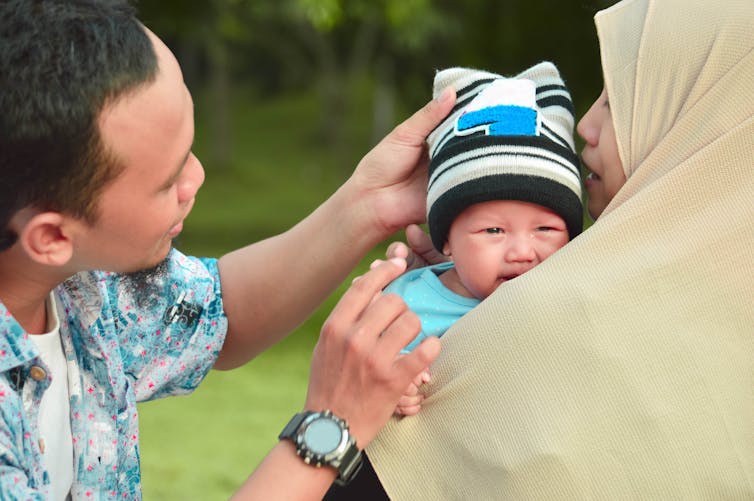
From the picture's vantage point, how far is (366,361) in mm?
1957

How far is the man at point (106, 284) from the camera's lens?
1845 millimetres

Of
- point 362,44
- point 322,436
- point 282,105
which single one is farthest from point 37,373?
point 282,105

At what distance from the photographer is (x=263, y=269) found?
9.00 feet

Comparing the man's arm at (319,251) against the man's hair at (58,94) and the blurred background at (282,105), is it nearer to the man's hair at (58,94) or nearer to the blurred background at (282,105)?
the blurred background at (282,105)

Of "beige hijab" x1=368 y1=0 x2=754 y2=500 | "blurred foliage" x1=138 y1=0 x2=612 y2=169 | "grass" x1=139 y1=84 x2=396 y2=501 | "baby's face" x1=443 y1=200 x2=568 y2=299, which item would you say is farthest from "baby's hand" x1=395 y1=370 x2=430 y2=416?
"blurred foliage" x1=138 y1=0 x2=612 y2=169

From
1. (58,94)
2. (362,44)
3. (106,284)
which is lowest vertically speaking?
(362,44)

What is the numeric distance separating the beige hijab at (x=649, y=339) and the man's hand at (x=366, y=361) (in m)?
0.13

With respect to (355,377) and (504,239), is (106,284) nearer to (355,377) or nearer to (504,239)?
(355,377)

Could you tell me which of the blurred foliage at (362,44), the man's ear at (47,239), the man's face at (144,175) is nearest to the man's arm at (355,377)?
the man's face at (144,175)

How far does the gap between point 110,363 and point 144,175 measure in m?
0.51

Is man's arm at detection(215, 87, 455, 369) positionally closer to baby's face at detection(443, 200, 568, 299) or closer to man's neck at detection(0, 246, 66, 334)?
baby's face at detection(443, 200, 568, 299)

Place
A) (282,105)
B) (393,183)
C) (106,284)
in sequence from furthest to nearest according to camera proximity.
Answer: (282,105) < (393,183) < (106,284)

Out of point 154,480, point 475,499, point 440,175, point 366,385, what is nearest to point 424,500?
point 475,499

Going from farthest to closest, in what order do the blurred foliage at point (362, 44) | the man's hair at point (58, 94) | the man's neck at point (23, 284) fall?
the blurred foliage at point (362, 44), the man's neck at point (23, 284), the man's hair at point (58, 94)
